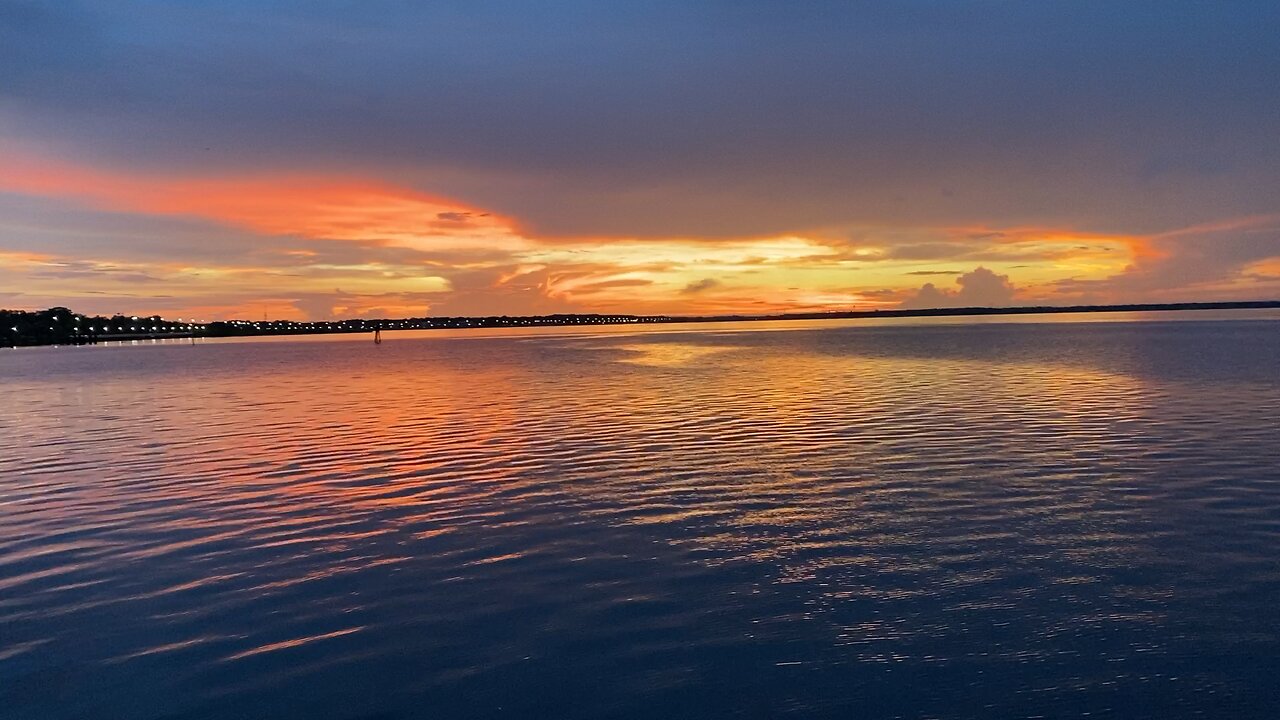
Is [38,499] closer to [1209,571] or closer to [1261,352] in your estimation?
[1209,571]

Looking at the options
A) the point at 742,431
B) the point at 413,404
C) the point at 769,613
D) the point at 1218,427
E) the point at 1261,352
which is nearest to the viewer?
the point at 769,613

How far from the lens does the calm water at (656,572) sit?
1222 centimetres

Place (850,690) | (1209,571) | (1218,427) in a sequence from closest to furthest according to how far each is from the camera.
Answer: (850,690), (1209,571), (1218,427)

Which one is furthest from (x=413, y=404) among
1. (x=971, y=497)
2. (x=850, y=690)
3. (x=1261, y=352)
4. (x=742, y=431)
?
(x=1261, y=352)

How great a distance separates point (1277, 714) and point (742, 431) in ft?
94.4

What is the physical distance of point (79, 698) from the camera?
40.7 ft

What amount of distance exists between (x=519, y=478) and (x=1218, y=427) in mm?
Answer: 30137

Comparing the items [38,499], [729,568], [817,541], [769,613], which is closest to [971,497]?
[817,541]

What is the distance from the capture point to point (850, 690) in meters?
12.0

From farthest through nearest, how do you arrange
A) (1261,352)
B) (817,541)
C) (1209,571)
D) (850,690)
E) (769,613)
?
(1261,352) → (817,541) → (1209,571) → (769,613) → (850,690)

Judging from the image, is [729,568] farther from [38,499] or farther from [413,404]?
[413,404]

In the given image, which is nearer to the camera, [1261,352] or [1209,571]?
[1209,571]

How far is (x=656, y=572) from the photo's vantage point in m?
17.4

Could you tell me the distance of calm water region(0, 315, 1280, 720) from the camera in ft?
40.1
